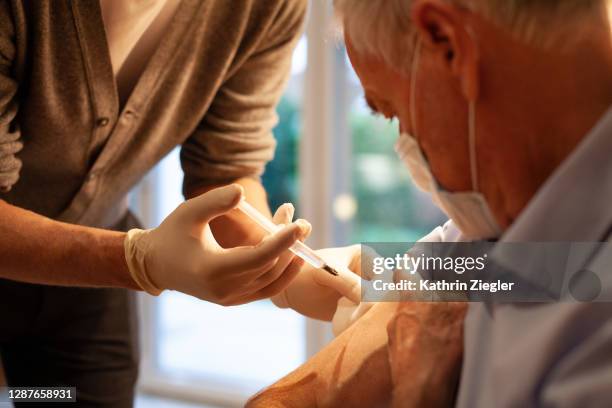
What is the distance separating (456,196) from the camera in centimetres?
83

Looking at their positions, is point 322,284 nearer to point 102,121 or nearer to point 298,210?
point 102,121

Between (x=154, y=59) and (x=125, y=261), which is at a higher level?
(x=154, y=59)

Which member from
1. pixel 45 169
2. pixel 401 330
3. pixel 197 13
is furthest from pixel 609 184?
pixel 45 169

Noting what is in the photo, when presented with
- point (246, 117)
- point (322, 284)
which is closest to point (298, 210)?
point (246, 117)

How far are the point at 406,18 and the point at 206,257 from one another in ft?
1.44

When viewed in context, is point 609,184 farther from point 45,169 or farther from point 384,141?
point 384,141

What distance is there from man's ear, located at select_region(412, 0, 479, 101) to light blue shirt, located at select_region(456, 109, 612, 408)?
0.14 m

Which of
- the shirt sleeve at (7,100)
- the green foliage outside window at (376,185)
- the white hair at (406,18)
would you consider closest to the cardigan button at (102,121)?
the shirt sleeve at (7,100)

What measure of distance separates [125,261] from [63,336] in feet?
1.75

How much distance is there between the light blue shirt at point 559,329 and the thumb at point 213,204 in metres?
0.36

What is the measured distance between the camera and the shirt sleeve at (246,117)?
54.5 inches

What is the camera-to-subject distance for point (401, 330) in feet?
2.95

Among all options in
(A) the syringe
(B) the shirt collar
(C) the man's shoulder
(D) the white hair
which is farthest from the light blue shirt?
(C) the man's shoulder

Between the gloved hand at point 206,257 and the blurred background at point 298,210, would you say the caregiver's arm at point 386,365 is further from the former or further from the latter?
the blurred background at point 298,210
